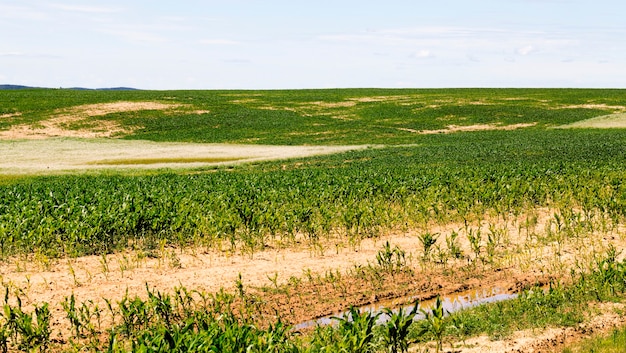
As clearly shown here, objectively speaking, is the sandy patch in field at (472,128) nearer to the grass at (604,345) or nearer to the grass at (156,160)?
the grass at (156,160)

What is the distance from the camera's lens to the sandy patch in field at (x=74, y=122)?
68562mm

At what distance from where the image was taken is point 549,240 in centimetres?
1716

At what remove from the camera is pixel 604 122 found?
73.3 m

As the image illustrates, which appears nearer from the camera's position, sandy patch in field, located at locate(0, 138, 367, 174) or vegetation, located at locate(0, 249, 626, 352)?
vegetation, located at locate(0, 249, 626, 352)

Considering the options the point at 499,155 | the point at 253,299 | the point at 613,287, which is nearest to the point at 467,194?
the point at 613,287

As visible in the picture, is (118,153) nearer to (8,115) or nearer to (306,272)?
(8,115)

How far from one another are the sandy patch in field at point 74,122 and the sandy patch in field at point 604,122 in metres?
54.7

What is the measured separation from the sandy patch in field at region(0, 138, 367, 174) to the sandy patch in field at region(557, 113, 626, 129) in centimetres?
3144

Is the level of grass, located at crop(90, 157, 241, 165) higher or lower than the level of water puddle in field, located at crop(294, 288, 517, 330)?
lower

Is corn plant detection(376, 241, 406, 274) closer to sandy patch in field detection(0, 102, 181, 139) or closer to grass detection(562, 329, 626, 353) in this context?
grass detection(562, 329, 626, 353)

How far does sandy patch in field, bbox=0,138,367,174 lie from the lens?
45812mm

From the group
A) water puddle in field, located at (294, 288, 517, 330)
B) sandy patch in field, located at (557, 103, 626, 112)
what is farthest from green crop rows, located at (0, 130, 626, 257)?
sandy patch in field, located at (557, 103, 626, 112)

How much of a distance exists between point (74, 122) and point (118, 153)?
24508 mm

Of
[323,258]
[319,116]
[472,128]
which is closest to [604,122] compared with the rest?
[472,128]
